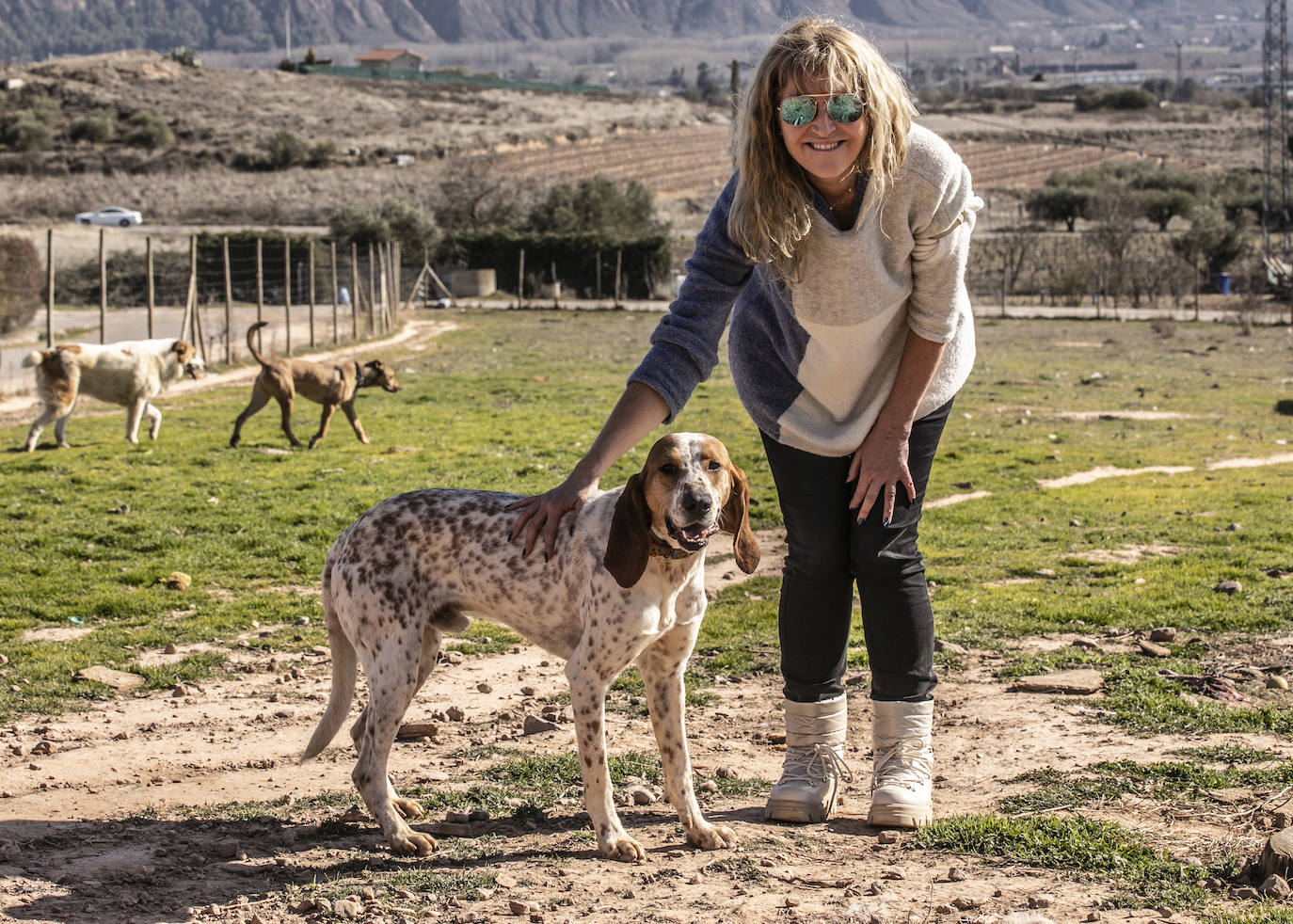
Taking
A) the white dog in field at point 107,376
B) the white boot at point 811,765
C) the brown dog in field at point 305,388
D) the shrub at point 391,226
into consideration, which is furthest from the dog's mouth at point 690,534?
the shrub at point 391,226

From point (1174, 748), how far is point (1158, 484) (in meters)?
7.84

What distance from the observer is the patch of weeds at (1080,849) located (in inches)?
145

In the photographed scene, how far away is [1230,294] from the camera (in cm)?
4656

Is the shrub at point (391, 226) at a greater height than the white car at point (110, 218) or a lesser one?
greater

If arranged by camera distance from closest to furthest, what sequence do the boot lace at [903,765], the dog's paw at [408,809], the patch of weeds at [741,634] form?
1. the boot lace at [903,765]
2. the dog's paw at [408,809]
3. the patch of weeds at [741,634]

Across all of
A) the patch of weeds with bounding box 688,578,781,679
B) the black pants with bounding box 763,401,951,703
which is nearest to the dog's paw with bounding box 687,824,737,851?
the black pants with bounding box 763,401,951,703

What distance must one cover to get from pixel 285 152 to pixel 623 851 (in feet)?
270

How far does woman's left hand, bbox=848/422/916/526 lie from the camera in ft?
13.7

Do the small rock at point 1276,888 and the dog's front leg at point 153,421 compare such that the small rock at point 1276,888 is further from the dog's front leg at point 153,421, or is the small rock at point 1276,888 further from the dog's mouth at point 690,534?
the dog's front leg at point 153,421

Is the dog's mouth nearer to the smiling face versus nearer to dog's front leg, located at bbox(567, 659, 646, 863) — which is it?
dog's front leg, located at bbox(567, 659, 646, 863)

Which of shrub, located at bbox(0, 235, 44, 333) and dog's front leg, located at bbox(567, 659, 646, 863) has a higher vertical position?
dog's front leg, located at bbox(567, 659, 646, 863)

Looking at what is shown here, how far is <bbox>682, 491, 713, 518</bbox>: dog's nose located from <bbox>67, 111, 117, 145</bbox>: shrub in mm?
91470

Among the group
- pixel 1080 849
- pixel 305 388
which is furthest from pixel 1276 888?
pixel 305 388

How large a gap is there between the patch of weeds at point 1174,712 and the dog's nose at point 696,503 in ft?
8.04
